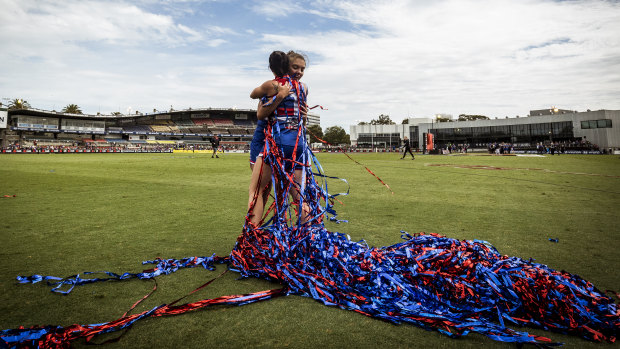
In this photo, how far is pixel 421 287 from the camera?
2244 millimetres

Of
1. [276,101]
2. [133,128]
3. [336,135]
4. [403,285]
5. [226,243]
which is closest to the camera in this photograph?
[403,285]

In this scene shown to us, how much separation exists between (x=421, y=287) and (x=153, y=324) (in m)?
1.72

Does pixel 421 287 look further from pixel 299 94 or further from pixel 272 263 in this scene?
pixel 299 94

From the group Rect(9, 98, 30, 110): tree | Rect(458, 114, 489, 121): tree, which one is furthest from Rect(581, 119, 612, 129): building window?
Rect(9, 98, 30, 110): tree

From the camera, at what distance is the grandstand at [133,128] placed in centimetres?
6669

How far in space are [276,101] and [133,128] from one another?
3583 inches

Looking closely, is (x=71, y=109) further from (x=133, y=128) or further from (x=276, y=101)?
(x=276, y=101)

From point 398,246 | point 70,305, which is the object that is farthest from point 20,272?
point 398,246

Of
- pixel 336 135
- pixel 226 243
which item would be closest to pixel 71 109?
pixel 336 135

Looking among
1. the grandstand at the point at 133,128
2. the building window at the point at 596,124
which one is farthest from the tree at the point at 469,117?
the grandstand at the point at 133,128

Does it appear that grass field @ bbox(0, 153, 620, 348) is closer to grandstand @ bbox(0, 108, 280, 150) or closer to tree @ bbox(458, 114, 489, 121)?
grandstand @ bbox(0, 108, 280, 150)

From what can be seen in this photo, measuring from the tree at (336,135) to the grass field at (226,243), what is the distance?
102 m

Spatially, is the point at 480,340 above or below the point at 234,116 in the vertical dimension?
below

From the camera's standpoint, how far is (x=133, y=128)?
8194 cm
